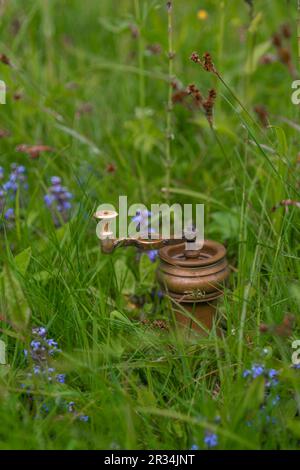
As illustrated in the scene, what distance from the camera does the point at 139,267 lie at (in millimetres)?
2119

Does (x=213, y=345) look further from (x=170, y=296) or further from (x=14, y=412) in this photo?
(x=14, y=412)

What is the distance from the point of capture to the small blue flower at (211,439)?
1384 mm

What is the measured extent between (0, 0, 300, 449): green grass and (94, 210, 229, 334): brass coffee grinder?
0.06 m

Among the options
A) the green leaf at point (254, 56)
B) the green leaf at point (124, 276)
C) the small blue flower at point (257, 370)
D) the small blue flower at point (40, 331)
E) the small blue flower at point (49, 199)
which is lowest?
the small blue flower at point (257, 370)

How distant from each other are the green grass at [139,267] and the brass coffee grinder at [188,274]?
6cm

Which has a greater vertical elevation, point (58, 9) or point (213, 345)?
point (58, 9)

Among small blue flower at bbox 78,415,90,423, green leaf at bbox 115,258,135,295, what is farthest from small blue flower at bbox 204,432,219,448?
green leaf at bbox 115,258,135,295

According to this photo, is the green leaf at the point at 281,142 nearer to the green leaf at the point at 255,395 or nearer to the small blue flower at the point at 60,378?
the green leaf at the point at 255,395

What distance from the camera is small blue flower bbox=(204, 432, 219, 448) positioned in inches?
54.5

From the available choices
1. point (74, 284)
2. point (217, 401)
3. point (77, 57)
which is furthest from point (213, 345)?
point (77, 57)

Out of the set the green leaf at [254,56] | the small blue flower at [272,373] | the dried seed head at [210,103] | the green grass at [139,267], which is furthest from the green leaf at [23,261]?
the green leaf at [254,56]

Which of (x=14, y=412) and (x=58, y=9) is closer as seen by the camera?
(x=14, y=412)

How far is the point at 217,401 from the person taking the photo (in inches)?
62.0

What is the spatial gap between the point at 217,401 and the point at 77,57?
91.6 inches
